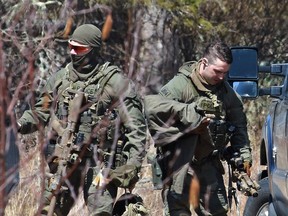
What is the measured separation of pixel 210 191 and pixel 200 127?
1.67ft

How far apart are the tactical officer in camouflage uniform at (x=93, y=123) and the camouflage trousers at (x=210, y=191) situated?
436mm

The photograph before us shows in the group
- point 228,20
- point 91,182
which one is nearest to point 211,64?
point 91,182

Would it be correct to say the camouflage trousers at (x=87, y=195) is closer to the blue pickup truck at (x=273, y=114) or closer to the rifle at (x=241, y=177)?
the rifle at (x=241, y=177)

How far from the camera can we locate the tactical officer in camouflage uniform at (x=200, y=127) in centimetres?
612

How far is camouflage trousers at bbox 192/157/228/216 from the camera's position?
250 inches

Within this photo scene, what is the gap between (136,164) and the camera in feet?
20.9

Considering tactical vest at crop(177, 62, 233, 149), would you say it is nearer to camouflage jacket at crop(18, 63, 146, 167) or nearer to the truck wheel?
camouflage jacket at crop(18, 63, 146, 167)

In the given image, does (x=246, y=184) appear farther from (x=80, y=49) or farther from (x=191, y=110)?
(x=80, y=49)

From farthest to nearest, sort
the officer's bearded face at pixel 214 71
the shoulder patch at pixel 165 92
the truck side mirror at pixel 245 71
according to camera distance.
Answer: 1. the truck side mirror at pixel 245 71
2. the shoulder patch at pixel 165 92
3. the officer's bearded face at pixel 214 71

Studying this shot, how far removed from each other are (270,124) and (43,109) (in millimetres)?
1652

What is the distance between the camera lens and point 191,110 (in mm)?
6043

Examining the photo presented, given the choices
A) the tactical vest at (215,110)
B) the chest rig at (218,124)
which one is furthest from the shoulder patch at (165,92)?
the chest rig at (218,124)

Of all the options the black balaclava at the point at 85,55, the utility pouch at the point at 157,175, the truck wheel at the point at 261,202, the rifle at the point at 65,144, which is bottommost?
the truck wheel at the point at 261,202

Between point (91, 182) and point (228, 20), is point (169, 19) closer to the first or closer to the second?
point (228, 20)
